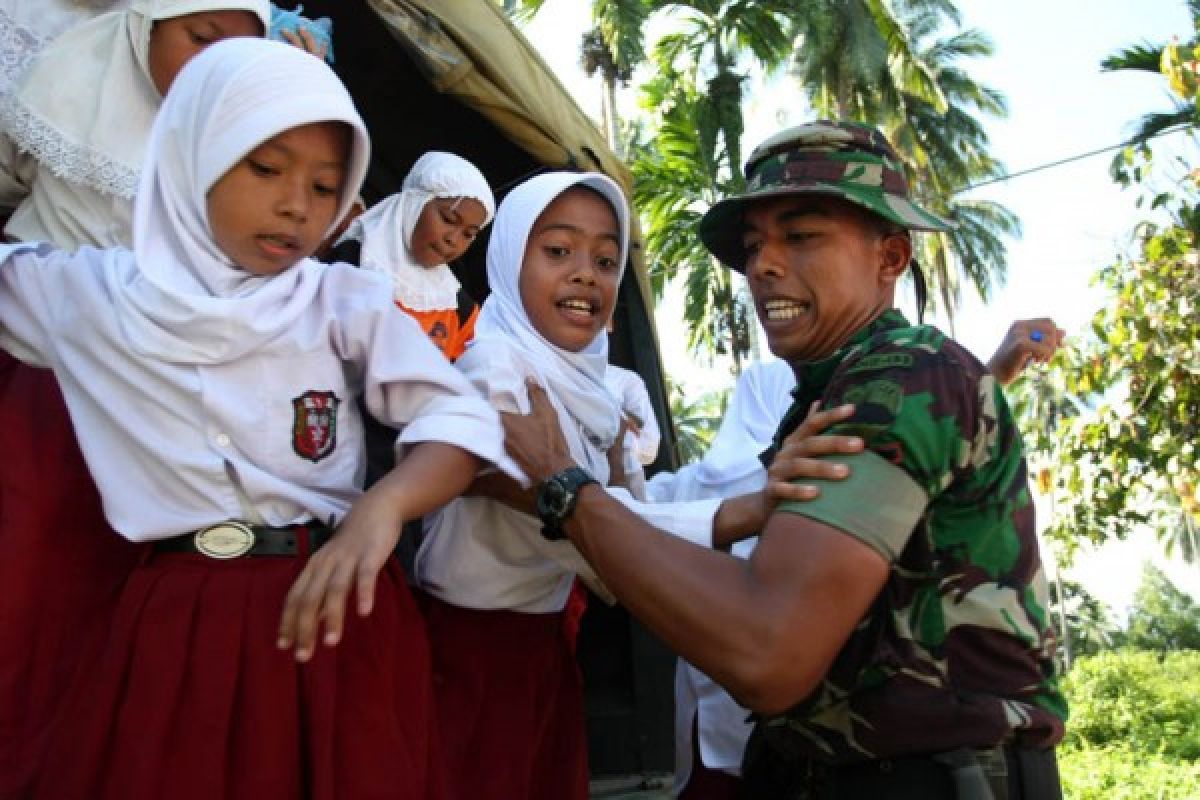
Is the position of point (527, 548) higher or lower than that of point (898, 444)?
lower

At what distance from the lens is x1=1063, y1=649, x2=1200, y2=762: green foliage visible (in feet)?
39.7

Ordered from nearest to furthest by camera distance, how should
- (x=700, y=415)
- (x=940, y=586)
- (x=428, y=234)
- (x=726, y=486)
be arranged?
(x=940, y=586)
(x=726, y=486)
(x=428, y=234)
(x=700, y=415)

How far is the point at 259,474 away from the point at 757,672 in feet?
2.78

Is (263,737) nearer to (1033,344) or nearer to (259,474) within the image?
(259,474)

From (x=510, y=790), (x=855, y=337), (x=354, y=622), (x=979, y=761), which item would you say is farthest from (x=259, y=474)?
(x=979, y=761)

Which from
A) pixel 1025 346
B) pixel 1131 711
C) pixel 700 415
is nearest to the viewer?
pixel 1025 346

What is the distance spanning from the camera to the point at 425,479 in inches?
72.8

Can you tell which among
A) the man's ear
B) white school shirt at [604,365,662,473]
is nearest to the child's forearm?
the man's ear

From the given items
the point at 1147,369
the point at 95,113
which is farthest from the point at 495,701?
the point at 1147,369

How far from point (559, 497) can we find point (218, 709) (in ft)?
2.13

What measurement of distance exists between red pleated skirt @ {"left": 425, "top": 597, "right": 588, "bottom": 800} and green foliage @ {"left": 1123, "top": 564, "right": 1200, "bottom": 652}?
54456 mm

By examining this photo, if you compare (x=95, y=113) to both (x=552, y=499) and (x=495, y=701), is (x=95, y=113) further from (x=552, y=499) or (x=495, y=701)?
(x=495, y=701)

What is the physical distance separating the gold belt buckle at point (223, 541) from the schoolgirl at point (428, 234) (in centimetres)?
203

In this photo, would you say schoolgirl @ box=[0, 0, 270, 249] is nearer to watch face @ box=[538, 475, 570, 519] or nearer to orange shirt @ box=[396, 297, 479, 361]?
watch face @ box=[538, 475, 570, 519]
